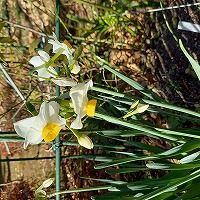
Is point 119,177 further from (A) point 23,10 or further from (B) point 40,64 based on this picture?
(B) point 40,64

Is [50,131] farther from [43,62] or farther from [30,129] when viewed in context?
[43,62]

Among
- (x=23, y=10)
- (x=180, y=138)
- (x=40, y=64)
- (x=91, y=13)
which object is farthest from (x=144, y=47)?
(x=40, y=64)

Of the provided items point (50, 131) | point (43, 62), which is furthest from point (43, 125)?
point (43, 62)

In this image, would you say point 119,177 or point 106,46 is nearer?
point 119,177

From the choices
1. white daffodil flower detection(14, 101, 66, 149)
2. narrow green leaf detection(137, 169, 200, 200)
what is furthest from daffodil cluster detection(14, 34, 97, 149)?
narrow green leaf detection(137, 169, 200, 200)

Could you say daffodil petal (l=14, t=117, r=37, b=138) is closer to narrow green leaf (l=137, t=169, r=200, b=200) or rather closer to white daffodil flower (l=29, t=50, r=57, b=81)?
white daffodil flower (l=29, t=50, r=57, b=81)

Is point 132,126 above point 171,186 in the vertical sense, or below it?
above
